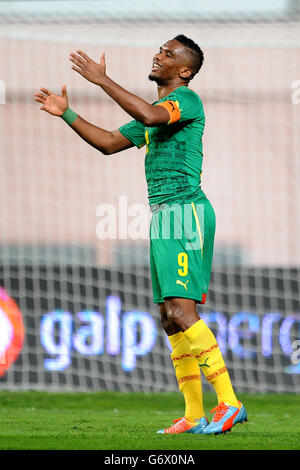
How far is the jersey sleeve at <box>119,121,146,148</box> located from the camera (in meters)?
4.34

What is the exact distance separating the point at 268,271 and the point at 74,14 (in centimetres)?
295

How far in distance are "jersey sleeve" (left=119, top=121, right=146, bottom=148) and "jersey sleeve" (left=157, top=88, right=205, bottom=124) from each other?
1.12 feet

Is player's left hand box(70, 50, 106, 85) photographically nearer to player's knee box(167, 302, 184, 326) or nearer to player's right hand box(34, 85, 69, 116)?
player's right hand box(34, 85, 69, 116)

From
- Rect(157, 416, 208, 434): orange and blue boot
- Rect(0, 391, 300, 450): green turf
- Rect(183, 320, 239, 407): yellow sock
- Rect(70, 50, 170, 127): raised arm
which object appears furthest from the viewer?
Rect(157, 416, 208, 434): orange and blue boot

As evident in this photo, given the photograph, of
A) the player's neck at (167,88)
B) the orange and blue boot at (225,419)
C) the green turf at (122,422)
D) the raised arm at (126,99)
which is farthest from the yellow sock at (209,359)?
the player's neck at (167,88)

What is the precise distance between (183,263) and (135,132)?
0.74m

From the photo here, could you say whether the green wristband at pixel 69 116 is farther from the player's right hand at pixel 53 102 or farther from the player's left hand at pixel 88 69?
the player's left hand at pixel 88 69

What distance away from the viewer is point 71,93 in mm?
9391

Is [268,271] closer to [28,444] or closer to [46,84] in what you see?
[46,84]

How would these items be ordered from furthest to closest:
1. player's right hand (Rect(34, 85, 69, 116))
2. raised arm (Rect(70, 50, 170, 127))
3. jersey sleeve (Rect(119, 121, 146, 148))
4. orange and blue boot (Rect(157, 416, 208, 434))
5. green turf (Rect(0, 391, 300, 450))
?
jersey sleeve (Rect(119, 121, 146, 148)), player's right hand (Rect(34, 85, 69, 116)), orange and blue boot (Rect(157, 416, 208, 434)), raised arm (Rect(70, 50, 170, 127)), green turf (Rect(0, 391, 300, 450))

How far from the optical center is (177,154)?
159 inches

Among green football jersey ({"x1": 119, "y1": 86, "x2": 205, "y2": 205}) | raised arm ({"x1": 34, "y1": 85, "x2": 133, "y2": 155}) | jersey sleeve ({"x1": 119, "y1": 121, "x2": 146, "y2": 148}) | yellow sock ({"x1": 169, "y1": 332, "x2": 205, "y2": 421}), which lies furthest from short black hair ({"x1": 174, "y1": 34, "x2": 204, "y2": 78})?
yellow sock ({"x1": 169, "y1": 332, "x2": 205, "y2": 421})

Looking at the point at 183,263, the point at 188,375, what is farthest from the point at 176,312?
the point at 188,375

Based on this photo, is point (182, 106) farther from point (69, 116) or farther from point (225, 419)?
point (225, 419)
